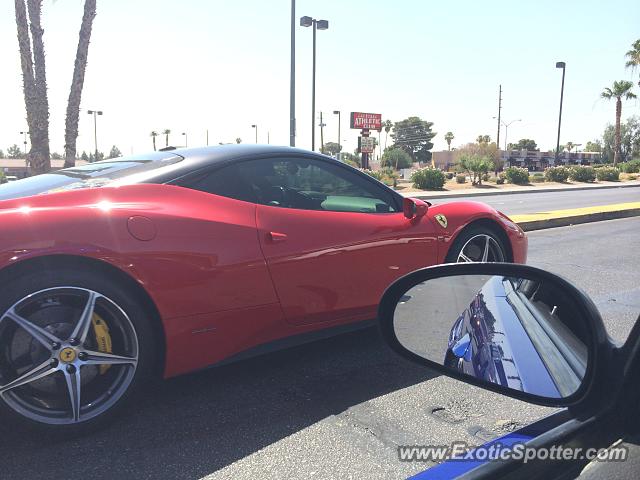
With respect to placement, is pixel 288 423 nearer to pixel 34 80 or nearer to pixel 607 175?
pixel 34 80

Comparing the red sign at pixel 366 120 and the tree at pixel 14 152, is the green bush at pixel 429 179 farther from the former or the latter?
the tree at pixel 14 152

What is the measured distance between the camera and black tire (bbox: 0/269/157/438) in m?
2.28

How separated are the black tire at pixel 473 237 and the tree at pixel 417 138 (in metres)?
119

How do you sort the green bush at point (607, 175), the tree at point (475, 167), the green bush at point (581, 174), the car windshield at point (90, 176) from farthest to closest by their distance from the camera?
the green bush at point (607, 175) → the green bush at point (581, 174) → the tree at point (475, 167) → the car windshield at point (90, 176)

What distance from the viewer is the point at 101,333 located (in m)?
2.53

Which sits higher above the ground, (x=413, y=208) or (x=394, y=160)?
(x=394, y=160)

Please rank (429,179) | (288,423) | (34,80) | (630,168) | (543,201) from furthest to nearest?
1. (630,168)
2. (429,179)
3. (543,201)
4. (34,80)
5. (288,423)

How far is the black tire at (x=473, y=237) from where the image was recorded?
4.08 metres

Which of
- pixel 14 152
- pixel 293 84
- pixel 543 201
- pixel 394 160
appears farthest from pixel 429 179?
pixel 14 152

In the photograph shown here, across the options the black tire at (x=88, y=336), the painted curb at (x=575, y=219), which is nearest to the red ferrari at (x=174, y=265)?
the black tire at (x=88, y=336)

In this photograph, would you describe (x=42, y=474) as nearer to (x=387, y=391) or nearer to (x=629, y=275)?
(x=387, y=391)

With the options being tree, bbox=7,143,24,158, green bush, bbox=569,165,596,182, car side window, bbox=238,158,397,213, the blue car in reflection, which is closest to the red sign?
green bush, bbox=569,165,596,182

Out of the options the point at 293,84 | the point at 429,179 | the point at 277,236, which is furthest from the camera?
the point at 429,179

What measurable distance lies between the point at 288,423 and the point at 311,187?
152 centimetres
